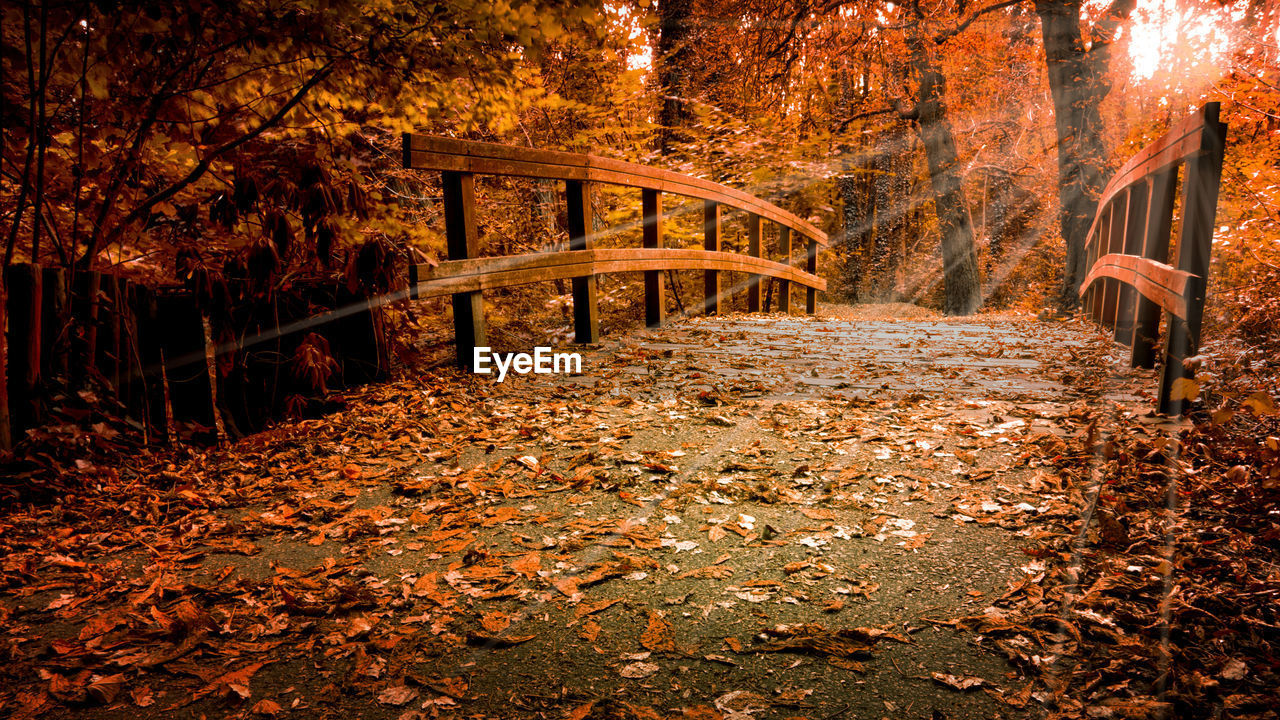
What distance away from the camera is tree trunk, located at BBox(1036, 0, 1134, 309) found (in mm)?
10375

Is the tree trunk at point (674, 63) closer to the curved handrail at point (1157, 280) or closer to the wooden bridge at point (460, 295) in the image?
the wooden bridge at point (460, 295)

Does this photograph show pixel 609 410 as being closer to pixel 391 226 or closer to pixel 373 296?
pixel 373 296

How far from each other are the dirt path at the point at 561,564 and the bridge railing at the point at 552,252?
0.79 meters

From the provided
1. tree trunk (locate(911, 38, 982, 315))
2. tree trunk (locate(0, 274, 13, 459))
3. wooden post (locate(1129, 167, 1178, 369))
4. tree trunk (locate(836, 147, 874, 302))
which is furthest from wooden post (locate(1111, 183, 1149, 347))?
tree trunk (locate(836, 147, 874, 302))

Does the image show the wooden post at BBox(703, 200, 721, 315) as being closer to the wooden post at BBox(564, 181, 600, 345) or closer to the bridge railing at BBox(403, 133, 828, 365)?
the bridge railing at BBox(403, 133, 828, 365)

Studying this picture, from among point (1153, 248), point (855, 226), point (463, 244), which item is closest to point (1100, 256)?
point (1153, 248)

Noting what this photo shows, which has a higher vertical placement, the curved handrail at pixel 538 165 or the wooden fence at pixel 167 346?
the curved handrail at pixel 538 165

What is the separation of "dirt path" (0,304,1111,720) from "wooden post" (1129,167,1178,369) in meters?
0.77

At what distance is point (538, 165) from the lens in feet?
16.8

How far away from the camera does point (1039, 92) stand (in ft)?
80.5

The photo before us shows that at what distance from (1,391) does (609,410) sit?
290 cm

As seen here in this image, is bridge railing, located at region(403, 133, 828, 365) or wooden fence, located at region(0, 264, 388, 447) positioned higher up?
bridge railing, located at region(403, 133, 828, 365)

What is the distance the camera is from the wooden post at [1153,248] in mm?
4176

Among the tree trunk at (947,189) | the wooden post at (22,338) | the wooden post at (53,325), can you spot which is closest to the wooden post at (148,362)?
the wooden post at (53,325)
